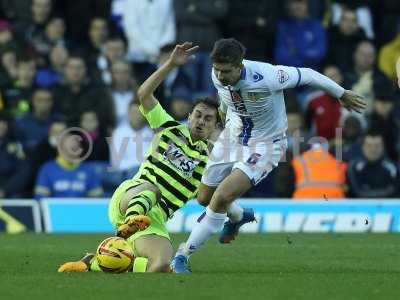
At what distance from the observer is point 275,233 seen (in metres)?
16.8

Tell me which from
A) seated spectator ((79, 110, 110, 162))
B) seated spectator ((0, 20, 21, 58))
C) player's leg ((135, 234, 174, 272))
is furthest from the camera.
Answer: seated spectator ((0, 20, 21, 58))

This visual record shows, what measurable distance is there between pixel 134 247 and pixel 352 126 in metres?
7.26

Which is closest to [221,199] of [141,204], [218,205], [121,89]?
[218,205]

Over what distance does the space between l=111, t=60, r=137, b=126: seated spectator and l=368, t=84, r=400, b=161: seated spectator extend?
3.52 m

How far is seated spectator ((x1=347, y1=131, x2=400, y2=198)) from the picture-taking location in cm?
1747

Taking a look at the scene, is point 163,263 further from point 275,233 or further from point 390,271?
point 275,233

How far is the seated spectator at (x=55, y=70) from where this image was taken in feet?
62.8

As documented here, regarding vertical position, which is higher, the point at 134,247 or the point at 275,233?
→ the point at 134,247

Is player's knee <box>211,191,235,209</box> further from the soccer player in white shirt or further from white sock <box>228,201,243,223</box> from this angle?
white sock <box>228,201,243,223</box>

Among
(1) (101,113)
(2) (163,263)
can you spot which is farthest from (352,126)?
(2) (163,263)

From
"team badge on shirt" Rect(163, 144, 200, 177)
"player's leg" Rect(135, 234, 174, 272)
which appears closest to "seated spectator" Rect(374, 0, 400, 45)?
"team badge on shirt" Rect(163, 144, 200, 177)

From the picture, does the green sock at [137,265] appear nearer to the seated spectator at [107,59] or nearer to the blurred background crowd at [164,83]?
the blurred background crowd at [164,83]

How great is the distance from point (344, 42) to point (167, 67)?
912cm

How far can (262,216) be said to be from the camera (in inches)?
671
